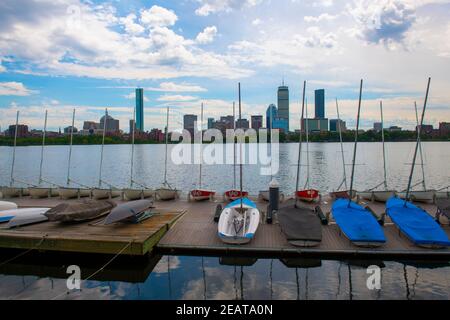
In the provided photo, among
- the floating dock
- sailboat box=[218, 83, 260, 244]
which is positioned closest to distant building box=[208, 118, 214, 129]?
sailboat box=[218, 83, 260, 244]

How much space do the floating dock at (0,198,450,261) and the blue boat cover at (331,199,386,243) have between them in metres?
0.40

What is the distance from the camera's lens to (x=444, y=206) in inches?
585

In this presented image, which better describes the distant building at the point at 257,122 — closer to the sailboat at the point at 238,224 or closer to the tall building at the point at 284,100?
the tall building at the point at 284,100

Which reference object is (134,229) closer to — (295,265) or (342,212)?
(295,265)

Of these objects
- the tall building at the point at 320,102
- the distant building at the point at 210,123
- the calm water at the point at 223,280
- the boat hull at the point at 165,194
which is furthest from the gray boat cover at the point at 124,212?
the tall building at the point at 320,102

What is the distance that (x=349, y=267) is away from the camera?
1212cm

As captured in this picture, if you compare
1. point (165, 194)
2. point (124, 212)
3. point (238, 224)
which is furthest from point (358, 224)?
point (165, 194)

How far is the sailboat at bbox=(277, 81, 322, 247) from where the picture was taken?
1259 cm

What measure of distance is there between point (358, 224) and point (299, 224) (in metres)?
2.35

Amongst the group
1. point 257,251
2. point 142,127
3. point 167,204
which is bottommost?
point 257,251

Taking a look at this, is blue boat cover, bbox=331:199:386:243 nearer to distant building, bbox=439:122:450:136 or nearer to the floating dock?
the floating dock

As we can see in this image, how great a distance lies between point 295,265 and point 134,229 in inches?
263

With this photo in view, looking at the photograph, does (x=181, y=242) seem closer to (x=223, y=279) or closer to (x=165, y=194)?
(x=223, y=279)
